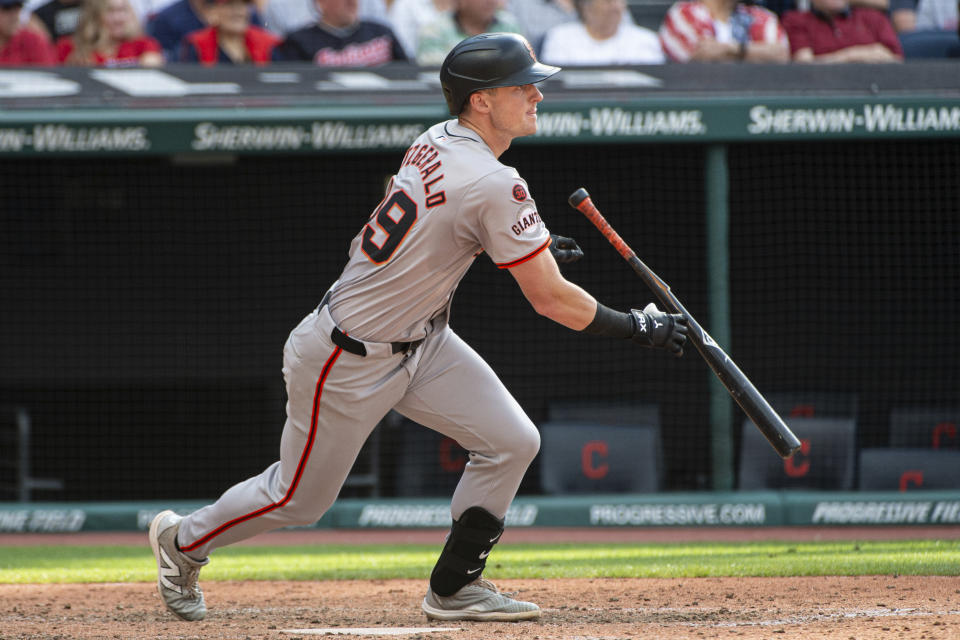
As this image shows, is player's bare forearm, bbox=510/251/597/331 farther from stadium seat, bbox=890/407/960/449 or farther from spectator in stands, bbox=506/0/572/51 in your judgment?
spectator in stands, bbox=506/0/572/51

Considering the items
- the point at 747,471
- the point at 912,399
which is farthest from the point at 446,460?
the point at 912,399

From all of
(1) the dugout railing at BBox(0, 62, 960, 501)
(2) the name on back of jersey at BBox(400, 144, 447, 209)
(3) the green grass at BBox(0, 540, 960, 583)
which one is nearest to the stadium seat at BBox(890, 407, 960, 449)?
(1) the dugout railing at BBox(0, 62, 960, 501)

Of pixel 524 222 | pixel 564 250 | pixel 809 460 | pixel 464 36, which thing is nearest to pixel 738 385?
pixel 564 250

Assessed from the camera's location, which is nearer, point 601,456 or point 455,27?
point 601,456

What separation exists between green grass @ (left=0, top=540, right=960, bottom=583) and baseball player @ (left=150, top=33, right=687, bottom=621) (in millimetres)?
1270

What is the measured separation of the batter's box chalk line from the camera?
3.15 meters

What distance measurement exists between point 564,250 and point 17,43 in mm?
5006

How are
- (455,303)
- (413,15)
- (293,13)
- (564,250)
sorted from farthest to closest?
(293,13) → (413,15) → (455,303) → (564,250)

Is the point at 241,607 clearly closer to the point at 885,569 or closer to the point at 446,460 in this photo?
the point at 885,569

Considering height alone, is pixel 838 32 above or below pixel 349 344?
above

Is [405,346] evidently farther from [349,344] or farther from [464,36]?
[464,36]

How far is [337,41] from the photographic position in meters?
7.10

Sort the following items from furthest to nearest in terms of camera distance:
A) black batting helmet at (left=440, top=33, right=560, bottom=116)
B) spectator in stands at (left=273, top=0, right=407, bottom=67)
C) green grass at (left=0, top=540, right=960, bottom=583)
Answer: spectator in stands at (left=273, top=0, right=407, bottom=67)
green grass at (left=0, top=540, right=960, bottom=583)
black batting helmet at (left=440, top=33, right=560, bottom=116)

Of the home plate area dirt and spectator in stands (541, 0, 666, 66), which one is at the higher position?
spectator in stands (541, 0, 666, 66)
